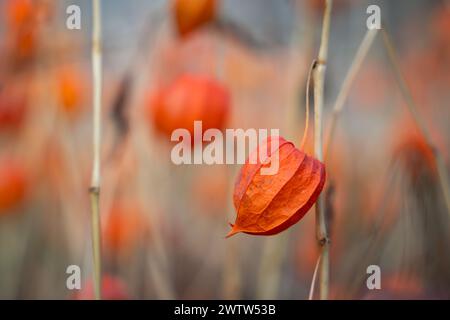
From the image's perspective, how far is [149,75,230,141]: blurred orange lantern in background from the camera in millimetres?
938

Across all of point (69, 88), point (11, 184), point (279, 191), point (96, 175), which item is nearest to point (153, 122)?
point (69, 88)

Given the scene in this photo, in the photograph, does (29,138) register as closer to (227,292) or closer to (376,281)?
(227,292)

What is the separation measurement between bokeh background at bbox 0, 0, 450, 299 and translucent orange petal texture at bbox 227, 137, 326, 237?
0.55 m

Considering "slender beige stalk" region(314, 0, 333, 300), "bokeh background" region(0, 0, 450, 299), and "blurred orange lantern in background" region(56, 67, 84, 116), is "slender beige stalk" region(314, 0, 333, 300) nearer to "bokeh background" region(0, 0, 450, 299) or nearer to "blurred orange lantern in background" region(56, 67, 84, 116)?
"bokeh background" region(0, 0, 450, 299)

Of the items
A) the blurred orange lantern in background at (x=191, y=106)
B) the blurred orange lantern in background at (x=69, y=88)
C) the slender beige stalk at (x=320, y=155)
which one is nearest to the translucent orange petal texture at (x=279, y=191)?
the slender beige stalk at (x=320, y=155)

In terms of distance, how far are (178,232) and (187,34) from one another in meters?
0.39

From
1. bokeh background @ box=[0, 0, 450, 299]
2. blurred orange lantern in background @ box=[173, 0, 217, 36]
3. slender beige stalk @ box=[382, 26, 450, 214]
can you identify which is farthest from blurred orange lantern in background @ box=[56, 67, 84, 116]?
slender beige stalk @ box=[382, 26, 450, 214]

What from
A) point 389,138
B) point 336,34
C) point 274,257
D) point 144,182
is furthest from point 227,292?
point 336,34

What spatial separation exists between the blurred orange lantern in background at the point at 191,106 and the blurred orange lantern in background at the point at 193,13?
3.2 inches

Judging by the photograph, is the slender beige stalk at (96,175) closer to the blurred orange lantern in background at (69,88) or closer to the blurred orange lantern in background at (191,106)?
the blurred orange lantern in background at (191,106)

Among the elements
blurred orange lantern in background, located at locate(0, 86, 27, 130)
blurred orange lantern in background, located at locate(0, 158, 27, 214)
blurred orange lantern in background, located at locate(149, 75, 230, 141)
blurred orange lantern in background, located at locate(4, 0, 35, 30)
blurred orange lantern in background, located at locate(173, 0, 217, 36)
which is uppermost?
blurred orange lantern in background, located at locate(4, 0, 35, 30)

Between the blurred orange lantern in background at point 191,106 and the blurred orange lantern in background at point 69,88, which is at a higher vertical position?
the blurred orange lantern in background at point 69,88

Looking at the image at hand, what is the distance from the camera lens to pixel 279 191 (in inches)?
21.2

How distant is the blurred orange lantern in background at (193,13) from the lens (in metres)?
0.93
